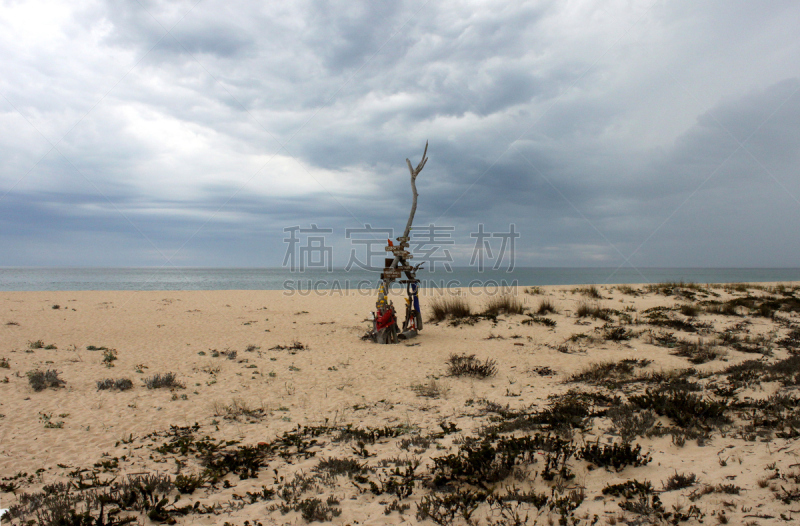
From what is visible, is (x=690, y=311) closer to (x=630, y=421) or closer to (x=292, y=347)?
(x=630, y=421)

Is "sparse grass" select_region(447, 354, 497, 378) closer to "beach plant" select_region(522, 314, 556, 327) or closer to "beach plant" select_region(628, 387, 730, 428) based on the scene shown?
"beach plant" select_region(628, 387, 730, 428)

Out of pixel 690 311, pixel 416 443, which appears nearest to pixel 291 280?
pixel 690 311

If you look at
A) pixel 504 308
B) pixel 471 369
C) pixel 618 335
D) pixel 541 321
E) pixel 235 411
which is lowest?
pixel 235 411

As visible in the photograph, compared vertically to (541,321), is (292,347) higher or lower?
lower

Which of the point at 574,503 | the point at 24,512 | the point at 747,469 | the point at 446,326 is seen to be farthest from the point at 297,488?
the point at 446,326

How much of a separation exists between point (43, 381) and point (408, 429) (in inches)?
293

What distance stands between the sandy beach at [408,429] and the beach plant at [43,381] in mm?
43

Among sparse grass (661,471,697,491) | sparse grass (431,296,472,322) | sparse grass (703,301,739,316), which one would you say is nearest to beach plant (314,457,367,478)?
sparse grass (661,471,697,491)

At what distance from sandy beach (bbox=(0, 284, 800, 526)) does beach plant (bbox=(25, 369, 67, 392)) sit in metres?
0.04

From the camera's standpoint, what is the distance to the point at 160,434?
19.2 feet

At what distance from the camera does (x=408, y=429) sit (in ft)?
18.9

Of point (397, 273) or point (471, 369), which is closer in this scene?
point (471, 369)

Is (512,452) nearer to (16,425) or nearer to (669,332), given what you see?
(16,425)

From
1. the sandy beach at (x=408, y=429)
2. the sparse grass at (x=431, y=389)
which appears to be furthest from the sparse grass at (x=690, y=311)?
the sparse grass at (x=431, y=389)
